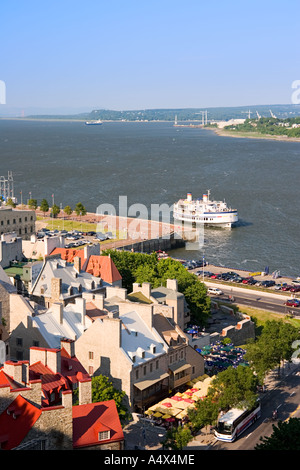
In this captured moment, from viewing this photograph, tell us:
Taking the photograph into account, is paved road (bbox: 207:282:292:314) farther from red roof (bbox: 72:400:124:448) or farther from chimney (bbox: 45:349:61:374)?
red roof (bbox: 72:400:124:448)

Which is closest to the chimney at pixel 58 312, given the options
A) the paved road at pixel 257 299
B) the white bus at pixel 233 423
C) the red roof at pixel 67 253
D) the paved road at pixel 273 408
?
the white bus at pixel 233 423

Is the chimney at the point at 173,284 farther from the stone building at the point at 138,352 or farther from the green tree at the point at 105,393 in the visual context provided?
the green tree at the point at 105,393

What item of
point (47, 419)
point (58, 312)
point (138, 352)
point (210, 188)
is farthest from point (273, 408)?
point (210, 188)

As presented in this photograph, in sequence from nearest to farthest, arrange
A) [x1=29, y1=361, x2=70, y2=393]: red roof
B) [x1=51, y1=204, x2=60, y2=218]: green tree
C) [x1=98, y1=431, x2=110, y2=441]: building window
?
[x1=98, y1=431, x2=110, y2=441]: building window, [x1=29, y1=361, x2=70, y2=393]: red roof, [x1=51, y1=204, x2=60, y2=218]: green tree

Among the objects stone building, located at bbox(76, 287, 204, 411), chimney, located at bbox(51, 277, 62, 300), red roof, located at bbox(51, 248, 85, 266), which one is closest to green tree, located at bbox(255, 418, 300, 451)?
stone building, located at bbox(76, 287, 204, 411)

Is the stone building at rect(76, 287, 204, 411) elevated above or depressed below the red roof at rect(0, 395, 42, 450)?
below

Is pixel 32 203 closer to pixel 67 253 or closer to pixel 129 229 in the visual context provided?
pixel 129 229
